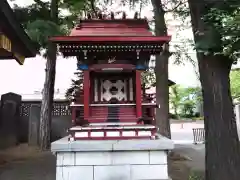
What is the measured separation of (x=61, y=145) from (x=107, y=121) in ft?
5.64

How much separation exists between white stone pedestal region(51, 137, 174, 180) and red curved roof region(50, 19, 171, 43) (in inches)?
102

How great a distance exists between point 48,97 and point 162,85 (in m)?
5.22

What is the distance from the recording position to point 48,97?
1402cm

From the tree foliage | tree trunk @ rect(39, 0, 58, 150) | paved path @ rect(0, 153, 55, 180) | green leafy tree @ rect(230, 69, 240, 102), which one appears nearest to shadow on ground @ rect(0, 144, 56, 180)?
paved path @ rect(0, 153, 55, 180)

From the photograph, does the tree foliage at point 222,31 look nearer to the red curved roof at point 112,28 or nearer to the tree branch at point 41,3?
the red curved roof at point 112,28

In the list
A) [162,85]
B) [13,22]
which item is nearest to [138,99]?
[13,22]

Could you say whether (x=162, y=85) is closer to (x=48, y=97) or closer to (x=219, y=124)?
(x=48, y=97)

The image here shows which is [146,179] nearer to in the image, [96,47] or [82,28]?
[96,47]

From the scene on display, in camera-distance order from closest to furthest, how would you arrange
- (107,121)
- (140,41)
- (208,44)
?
(208,44) < (140,41) < (107,121)

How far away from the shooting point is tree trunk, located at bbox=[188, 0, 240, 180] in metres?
6.59

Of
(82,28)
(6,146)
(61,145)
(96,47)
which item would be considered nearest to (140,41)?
(96,47)

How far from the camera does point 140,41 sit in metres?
7.95

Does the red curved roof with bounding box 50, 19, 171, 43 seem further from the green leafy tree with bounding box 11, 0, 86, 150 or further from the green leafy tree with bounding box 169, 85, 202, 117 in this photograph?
the green leafy tree with bounding box 169, 85, 202, 117

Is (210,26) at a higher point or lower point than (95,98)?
higher
